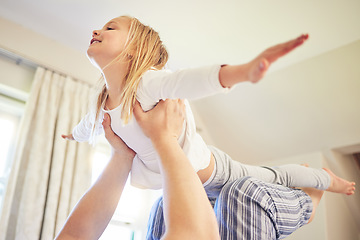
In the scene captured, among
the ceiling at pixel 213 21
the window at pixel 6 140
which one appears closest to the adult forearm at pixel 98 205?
the window at pixel 6 140

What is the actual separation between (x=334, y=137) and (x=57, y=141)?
7.07 feet

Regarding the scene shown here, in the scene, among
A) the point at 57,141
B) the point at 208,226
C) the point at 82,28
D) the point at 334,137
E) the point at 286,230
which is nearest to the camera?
the point at 208,226

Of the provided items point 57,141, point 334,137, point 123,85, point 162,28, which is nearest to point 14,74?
point 57,141

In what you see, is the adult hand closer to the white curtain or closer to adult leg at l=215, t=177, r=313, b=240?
adult leg at l=215, t=177, r=313, b=240

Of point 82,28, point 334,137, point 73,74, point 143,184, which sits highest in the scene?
point 82,28

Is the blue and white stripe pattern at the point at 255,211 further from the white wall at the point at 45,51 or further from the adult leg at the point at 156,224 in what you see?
the white wall at the point at 45,51

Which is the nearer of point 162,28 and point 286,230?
point 286,230

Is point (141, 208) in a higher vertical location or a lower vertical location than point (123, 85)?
lower

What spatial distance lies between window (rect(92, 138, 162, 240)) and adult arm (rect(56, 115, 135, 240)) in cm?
139

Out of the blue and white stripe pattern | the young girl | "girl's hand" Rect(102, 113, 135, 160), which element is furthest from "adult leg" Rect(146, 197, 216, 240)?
"girl's hand" Rect(102, 113, 135, 160)

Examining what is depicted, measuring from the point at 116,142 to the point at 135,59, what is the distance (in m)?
0.34

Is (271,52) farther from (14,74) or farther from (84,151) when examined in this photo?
(14,74)

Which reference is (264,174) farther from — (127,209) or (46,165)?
(127,209)

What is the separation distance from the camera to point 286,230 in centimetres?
142
